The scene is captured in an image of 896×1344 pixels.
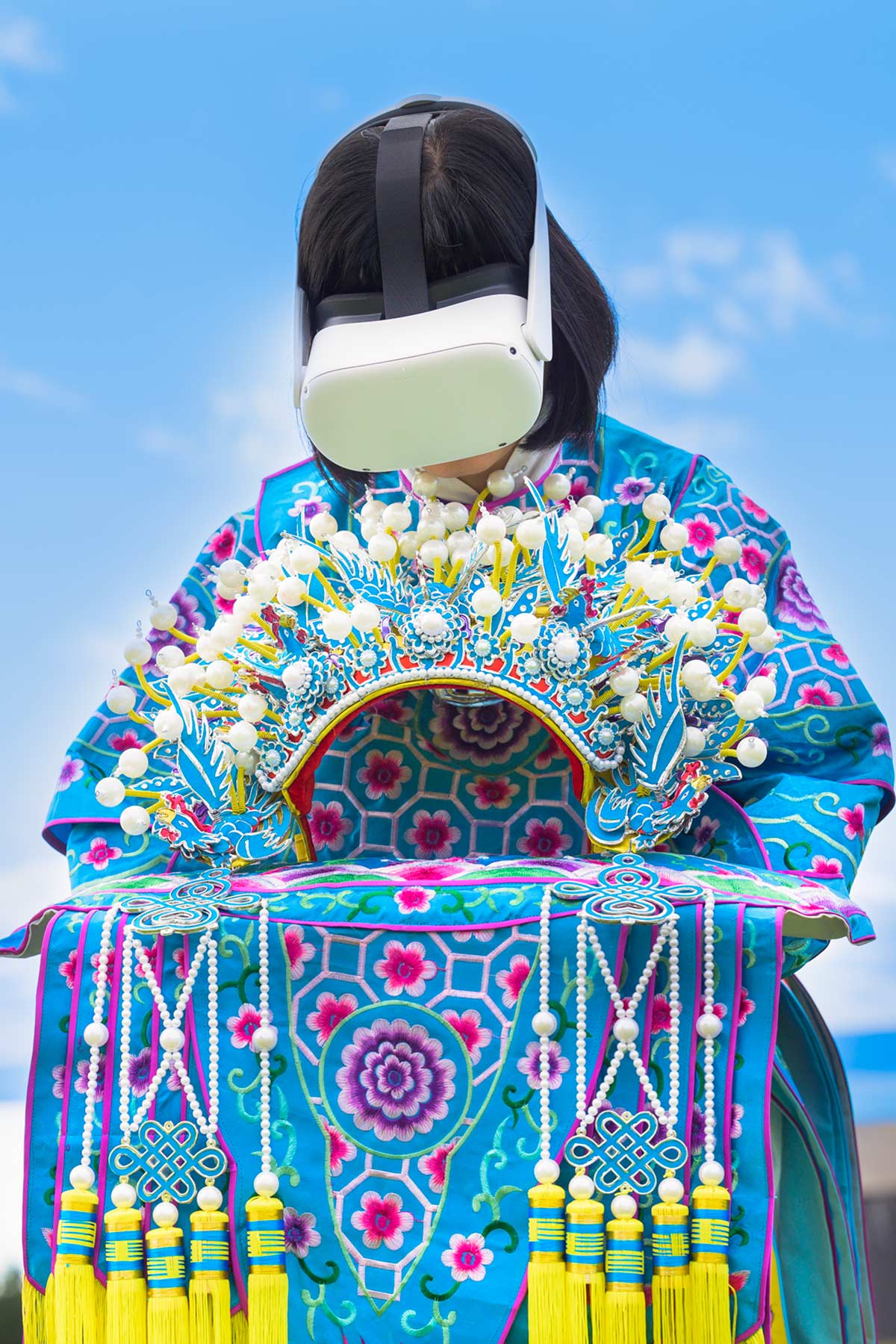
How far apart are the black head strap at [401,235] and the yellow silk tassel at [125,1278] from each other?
75 cm

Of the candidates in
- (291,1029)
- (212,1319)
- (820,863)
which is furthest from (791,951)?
(212,1319)

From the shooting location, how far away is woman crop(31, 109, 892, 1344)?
133cm

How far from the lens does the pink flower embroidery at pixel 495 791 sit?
1.42m

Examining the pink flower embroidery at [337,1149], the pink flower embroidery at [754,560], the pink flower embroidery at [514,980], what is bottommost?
the pink flower embroidery at [337,1149]

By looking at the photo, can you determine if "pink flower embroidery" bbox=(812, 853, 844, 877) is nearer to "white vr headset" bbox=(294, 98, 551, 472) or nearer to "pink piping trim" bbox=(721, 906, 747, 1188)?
"pink piping trim" bbox=(721, 906, 747, 1188)

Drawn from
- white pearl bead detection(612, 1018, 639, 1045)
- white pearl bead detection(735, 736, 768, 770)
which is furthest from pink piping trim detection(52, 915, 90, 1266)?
white pearl bead detection(735, 736, 768, 770)

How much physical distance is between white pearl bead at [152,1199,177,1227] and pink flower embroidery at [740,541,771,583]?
0.78 metres

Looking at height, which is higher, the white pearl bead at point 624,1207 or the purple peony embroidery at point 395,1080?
the purple peony embroidery at point 395,1080

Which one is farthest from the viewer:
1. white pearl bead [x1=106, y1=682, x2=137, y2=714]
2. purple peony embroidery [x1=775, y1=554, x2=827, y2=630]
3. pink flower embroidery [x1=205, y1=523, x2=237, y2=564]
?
pink flower embroidery [x1=205, y1=523, x2=237, y2=564]

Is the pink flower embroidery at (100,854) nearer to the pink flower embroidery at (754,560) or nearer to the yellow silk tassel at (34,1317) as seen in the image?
the yellow silk tassel at (34,1317)

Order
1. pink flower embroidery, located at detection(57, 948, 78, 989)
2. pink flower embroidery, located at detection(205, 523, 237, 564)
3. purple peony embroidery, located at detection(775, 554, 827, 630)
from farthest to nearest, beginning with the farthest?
1. pink flower embroidery, located at detection(205, 523, 237, 564)
2. purple peony embroidery, located at detection(775, 554, 827, 630)
3. pink flower embroidery, located at detection(57, 948, 78, 989)

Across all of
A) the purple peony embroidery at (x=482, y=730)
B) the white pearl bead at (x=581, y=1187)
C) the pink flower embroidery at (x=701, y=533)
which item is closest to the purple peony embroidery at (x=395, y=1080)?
the white pearl bead at (x=581, y=1187)

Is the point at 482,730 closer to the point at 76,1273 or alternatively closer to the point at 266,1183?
the point at 266,1183

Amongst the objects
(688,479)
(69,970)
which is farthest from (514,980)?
(688,479)
